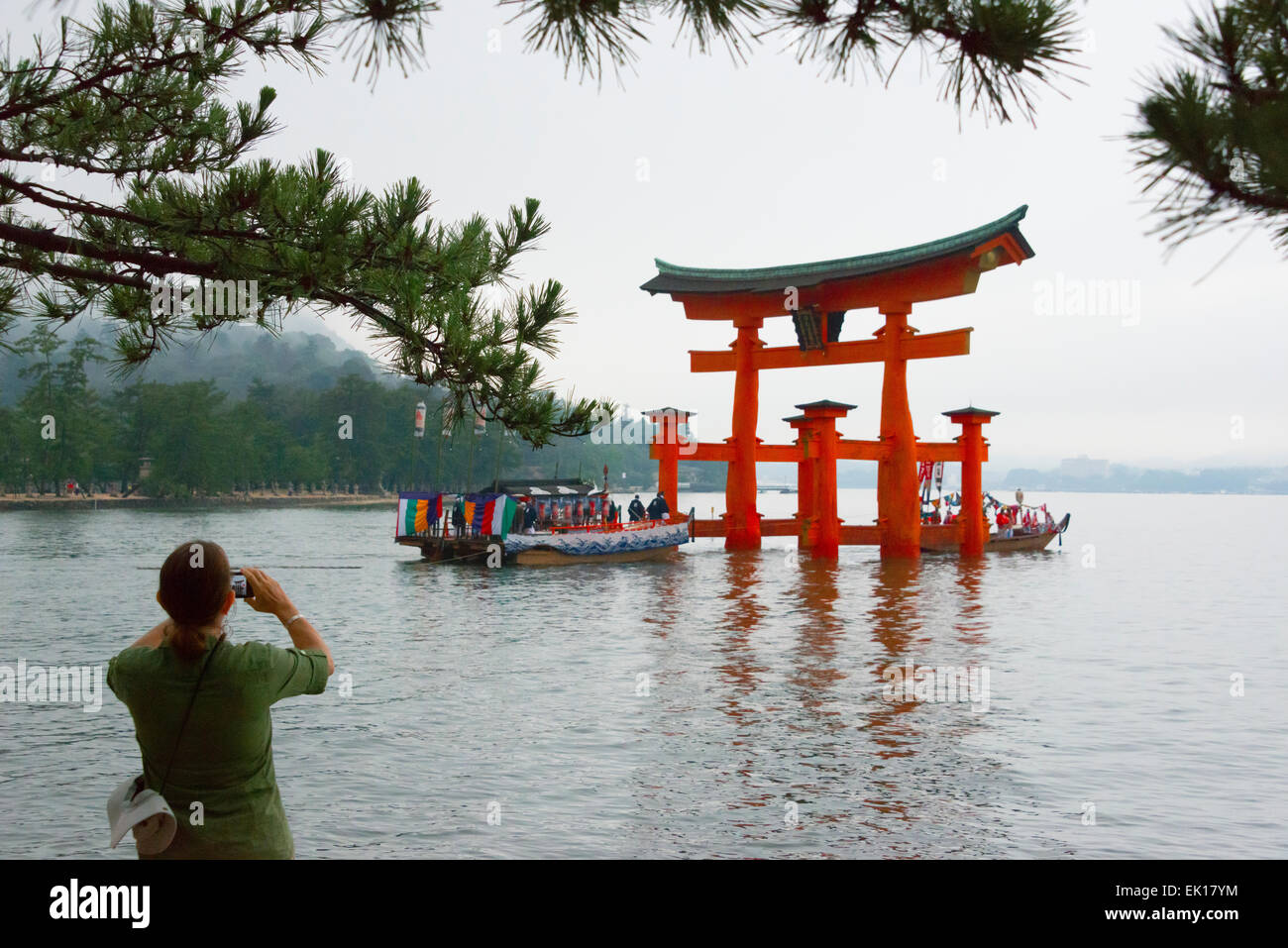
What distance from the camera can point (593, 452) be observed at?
13962 cm

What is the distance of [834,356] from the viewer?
110ft

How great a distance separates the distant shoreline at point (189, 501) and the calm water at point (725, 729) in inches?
2195

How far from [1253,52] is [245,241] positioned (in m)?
6.13

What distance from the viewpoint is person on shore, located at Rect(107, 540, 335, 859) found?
3090 millimetres

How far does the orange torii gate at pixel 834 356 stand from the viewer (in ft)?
101

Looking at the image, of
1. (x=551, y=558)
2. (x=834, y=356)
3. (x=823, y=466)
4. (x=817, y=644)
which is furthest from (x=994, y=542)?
(x=817, y=644)

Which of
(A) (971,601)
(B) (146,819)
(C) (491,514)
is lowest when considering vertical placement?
(A) (971,601)

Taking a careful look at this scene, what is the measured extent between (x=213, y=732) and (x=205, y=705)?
86 millimetres

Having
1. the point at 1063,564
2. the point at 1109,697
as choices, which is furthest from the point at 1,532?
the point at 1109,697

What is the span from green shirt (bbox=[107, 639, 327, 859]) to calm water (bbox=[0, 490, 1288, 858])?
16.7 ft

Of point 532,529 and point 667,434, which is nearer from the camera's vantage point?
point 667,434

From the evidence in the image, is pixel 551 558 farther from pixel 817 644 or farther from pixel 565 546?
pixel 817 644
